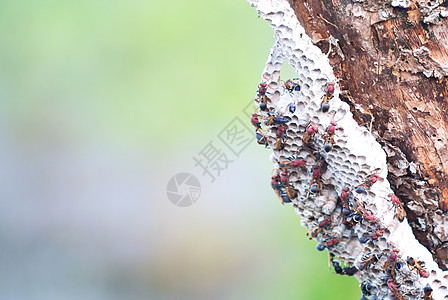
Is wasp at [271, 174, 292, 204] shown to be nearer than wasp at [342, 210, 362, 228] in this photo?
No

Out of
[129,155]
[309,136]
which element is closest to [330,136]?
[309,136]

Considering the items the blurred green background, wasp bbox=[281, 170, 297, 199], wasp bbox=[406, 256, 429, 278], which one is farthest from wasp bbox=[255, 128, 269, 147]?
the blurred green background

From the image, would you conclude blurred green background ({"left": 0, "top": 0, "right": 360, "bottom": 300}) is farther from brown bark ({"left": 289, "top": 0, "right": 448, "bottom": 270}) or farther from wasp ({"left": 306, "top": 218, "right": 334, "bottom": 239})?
brown bark ({"left": 289, "top": 0, "right": 448, "bottom": 270})

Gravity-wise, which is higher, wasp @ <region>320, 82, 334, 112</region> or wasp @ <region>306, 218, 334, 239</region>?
wasp @ <region>320, 82, 334, 112</region>

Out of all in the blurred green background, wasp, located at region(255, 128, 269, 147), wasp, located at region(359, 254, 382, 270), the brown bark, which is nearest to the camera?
the brown bark

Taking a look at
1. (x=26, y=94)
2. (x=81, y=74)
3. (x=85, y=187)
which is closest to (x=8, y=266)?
(x=85, y=187)

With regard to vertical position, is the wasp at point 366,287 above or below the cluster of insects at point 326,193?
below

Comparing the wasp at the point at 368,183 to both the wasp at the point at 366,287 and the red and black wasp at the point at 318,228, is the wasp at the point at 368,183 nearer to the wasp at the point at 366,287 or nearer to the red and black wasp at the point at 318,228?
the red and black wasp at the point at 318,228

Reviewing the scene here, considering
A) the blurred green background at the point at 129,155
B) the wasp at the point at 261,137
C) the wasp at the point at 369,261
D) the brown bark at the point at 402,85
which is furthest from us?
the blurred green background at the point at 129,155

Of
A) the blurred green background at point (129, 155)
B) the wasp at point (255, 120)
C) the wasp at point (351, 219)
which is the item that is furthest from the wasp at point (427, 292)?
the blurred green background at point (129, 155)
